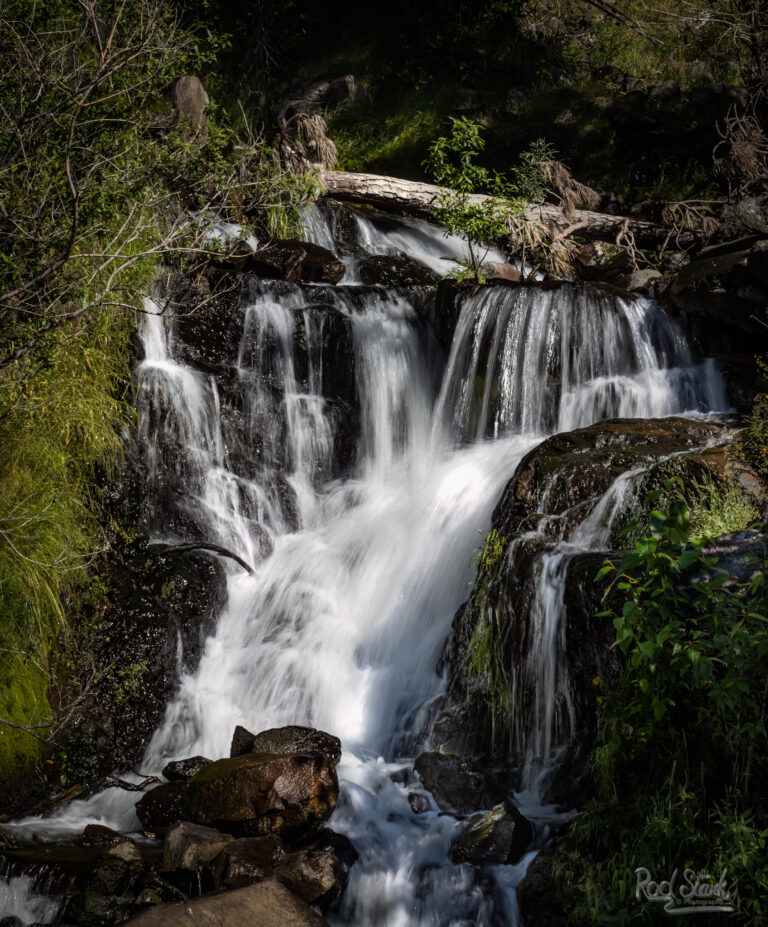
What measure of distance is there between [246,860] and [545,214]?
418 inches

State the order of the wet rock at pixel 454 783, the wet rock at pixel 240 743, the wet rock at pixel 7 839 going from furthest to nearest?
the wet rock at pixel 240 743 → the wet rock at pixel 454 783 → the wet rock at pixel 7 839

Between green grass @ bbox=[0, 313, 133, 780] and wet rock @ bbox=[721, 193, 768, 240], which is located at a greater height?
wet rock @ bbox=[721, 193, 768, 240]

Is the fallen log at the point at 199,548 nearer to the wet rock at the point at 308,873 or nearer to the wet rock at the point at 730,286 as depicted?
the wet rock at the point at 308,873

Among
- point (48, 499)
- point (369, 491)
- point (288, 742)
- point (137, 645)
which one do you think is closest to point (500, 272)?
point (369, 491)

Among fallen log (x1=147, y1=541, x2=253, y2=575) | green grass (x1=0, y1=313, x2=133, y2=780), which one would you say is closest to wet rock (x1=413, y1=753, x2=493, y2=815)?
green grass (x1=0, y1=313, x2=133, y2=780)

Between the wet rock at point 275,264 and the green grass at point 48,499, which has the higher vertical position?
the wet rock at point 275,264

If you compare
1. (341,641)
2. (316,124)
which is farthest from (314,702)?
(316,124)

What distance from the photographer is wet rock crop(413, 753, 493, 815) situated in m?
4.85

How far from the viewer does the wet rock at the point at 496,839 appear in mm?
4301

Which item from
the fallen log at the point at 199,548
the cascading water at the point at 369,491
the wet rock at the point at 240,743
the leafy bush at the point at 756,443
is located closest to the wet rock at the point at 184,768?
the wet rock at the point at 240,743

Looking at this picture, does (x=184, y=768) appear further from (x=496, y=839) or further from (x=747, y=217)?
(x=747, y=217)

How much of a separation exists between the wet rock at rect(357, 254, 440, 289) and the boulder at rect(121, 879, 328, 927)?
8433 millimetres

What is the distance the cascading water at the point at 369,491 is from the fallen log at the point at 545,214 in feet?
9.47

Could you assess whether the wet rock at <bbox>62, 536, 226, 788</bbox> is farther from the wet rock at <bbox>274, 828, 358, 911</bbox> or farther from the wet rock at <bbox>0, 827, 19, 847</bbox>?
the wet rock at <bbox>274, 828, 358, 911</bbox>
